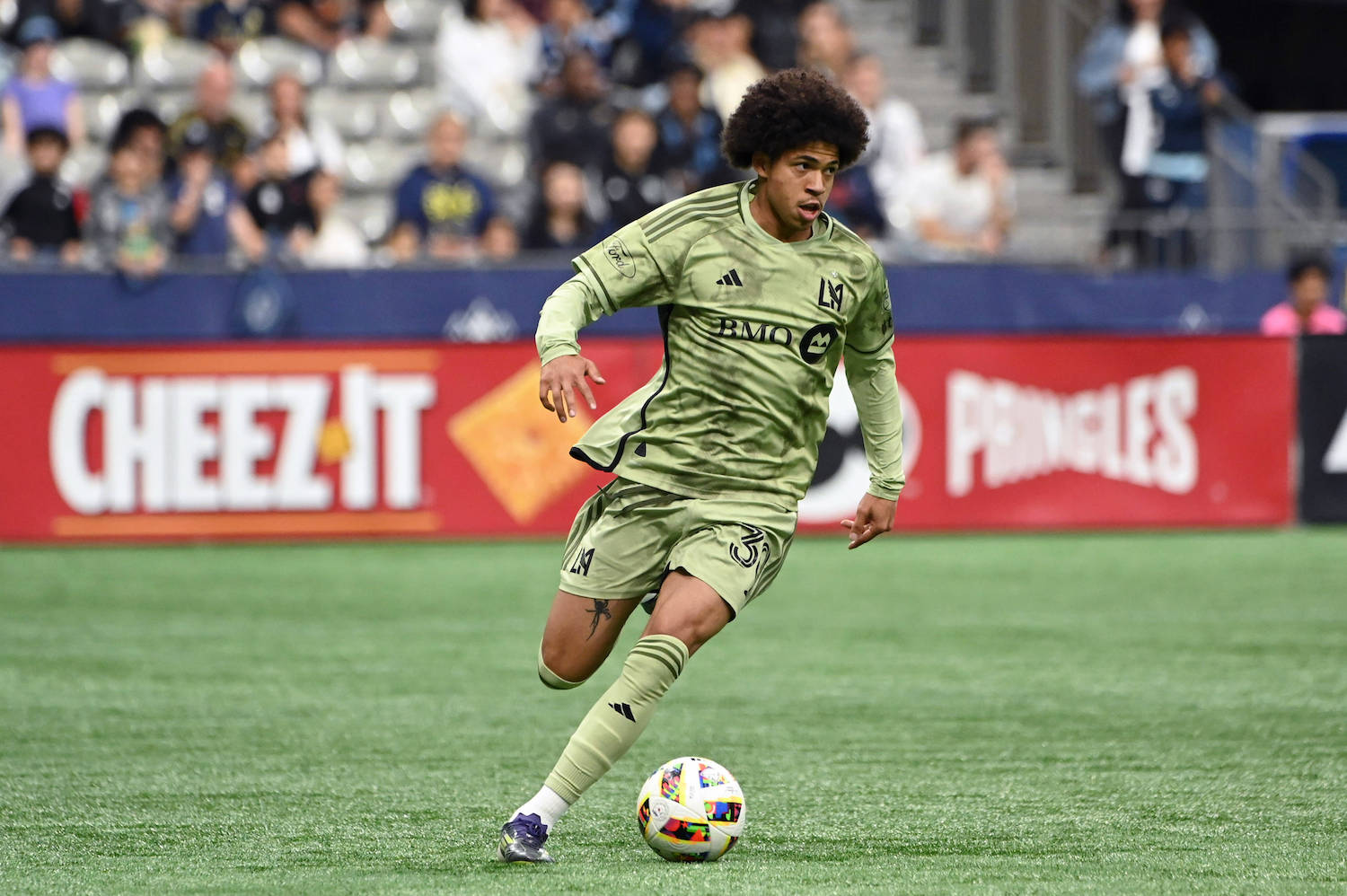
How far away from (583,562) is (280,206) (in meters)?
10.4

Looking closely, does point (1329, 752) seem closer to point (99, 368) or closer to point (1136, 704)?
point (1136, 704)

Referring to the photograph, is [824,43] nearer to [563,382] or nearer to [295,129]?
[295,129]

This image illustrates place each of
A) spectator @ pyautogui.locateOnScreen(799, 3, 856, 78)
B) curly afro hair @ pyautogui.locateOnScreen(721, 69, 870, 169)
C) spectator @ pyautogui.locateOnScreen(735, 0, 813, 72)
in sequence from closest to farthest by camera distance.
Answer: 1. curly afro hair @ pyautogui.locateOnScreen(721, 69, 870, 169)
2. spectator @ pyautogui.locateOnScreen(799, 3, 856, 78)
3. spectator @ pyautogui.locateOnScreen(735, 0, 813, 72)

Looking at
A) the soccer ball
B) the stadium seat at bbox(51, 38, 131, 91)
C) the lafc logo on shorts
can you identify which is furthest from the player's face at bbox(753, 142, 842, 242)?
the stadium seat at bbox(51, 38, 131, 91)

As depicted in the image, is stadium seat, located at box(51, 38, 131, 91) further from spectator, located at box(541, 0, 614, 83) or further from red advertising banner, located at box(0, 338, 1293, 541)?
red advertising banner, located at box(0, 338, 1293, 541)

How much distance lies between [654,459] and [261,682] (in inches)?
140

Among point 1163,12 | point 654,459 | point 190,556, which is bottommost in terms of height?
point 190,556

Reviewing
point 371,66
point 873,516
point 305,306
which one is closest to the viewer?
point 873,516

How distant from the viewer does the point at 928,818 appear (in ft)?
18.5

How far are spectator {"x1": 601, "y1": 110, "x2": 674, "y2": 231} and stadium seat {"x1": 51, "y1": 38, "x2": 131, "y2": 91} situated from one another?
5211 millimetres

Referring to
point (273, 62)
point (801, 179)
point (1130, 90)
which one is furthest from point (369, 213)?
point (801, 179)

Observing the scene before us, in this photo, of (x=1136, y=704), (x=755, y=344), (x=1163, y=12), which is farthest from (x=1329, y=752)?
(x=1163, y=12)

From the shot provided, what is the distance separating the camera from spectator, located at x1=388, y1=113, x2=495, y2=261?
15.4 m

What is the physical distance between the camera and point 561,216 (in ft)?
49.0
